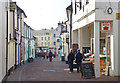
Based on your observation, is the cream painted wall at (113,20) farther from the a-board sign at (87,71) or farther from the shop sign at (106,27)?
the a-board sign at (87,71)

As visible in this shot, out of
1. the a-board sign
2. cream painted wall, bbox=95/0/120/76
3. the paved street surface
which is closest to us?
the paved street surface

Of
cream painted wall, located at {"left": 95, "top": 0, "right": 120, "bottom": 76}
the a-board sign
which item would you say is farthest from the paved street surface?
cream painted wall, located at {"left": 95, "top": 0, "right": 120, "bottom": 76}

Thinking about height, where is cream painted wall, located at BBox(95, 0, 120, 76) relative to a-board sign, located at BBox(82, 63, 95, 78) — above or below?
above

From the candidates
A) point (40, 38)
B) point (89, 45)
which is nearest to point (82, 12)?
point (89, 45)

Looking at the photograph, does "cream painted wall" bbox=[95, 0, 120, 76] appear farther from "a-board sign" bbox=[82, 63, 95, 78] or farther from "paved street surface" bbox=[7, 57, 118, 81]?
"a-board sign" bbox=[82, 63, 95, 78]

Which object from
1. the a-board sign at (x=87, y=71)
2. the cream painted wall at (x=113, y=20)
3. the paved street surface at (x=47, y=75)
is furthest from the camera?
the cream painted wall at (x=113, y=20)

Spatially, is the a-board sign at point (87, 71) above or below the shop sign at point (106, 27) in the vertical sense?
below

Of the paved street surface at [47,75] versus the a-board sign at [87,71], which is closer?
the paved street surface at [47,75]

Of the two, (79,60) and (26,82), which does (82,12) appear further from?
(26,82)

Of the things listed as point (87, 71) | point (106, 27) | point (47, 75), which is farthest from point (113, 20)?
point (47, 75)

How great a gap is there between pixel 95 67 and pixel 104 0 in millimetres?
4162

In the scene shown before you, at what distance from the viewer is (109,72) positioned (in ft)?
59.5

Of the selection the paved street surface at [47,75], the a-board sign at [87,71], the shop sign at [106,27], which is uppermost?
the shop sign at [106,27]

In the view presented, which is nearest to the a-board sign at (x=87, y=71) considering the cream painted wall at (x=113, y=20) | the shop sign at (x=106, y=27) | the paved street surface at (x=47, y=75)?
the paved street surface at (x=47, y=75)
